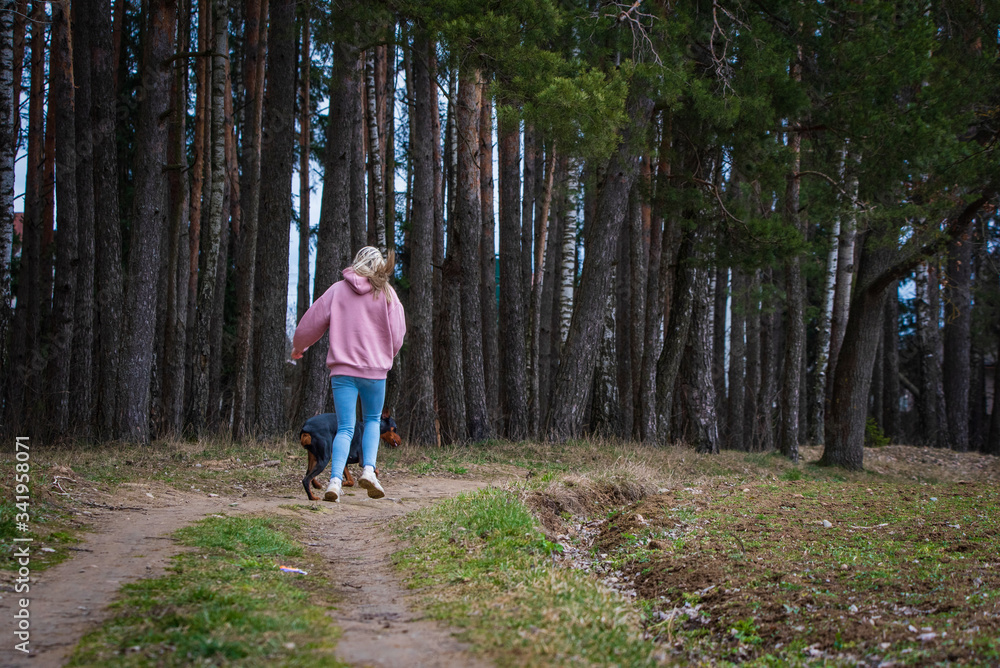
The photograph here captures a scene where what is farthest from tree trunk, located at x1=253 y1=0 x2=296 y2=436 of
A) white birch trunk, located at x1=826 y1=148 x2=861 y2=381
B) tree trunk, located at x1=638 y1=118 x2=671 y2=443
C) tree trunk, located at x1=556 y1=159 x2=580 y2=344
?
white birch trunk, located at x1=826 y1=148 x2=861 y2=381

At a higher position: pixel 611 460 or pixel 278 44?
pixel 278 44

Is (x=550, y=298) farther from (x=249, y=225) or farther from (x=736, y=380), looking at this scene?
(x=249, y=225)

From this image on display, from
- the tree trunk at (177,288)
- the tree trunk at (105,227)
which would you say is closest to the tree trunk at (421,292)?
the tree trunk at (177,288)

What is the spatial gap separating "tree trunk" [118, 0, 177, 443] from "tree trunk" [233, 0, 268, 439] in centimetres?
375

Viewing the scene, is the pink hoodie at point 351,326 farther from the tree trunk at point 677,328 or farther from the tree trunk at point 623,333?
the tree trunk at point 677,328

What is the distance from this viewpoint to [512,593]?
4043 mm

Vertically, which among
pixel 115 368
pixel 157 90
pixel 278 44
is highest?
pixel 278 44

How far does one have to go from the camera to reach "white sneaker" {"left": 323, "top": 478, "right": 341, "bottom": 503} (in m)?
6.75

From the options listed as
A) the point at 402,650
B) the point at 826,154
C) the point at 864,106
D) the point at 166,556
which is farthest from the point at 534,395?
the point at 402,650

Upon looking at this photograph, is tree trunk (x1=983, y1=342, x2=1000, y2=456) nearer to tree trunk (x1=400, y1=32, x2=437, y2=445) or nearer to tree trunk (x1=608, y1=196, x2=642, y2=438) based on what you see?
tree trunk (x1=608, y1=196, x2=642, y2=438)

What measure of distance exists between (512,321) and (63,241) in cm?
803

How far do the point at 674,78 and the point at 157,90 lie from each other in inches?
293

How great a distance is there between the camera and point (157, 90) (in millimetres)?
11531

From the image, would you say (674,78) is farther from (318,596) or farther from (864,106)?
Answer: (318,596)
